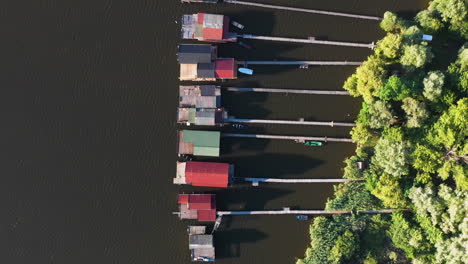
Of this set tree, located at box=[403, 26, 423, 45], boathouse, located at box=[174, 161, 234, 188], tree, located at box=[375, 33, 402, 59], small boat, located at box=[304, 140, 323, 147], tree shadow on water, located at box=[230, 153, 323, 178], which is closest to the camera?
tree, located at box=[375, 33, 402, 59]

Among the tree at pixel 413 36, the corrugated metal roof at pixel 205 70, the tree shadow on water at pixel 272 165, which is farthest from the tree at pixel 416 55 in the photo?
the corrugated metal roof at pixel 205 70

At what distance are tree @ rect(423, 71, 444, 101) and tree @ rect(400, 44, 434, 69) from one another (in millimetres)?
1481

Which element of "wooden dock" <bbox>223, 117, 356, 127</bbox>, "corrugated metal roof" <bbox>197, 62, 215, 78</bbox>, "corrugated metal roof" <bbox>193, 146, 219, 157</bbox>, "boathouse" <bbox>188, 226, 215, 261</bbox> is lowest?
"boathouse" <bbox>188, 226, 215, 261</bbox>

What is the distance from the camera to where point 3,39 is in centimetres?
3959

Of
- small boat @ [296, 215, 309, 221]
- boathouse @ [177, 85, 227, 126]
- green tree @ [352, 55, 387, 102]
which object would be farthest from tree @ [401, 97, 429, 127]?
boathouse @ [177, 85, 227, 126]

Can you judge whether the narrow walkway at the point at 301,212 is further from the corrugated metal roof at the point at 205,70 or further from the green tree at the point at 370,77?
the corrugated metal roof at the point at 205,70

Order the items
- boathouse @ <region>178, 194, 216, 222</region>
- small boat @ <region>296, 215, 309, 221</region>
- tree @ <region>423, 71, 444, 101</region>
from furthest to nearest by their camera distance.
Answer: small boat @ <region>296, 215, 309, 221</region>, boathouse @ <region>178, 194, 216, 222</region>, tree @ <region>423, 71, 444, 101</region>

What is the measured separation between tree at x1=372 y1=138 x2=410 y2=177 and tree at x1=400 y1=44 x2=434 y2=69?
286 inches

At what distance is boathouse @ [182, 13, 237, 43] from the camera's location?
3750cm

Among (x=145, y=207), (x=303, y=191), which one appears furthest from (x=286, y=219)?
(x=145, y=207)

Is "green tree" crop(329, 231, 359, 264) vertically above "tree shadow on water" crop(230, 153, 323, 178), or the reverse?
"tree shadow on water" crop(230, 153, 323, 178)

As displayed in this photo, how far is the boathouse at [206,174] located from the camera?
3762 centimetres

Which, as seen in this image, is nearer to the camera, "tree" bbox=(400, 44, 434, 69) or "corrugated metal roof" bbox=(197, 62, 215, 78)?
"tree" bbox=(400, 44, 434, 69)

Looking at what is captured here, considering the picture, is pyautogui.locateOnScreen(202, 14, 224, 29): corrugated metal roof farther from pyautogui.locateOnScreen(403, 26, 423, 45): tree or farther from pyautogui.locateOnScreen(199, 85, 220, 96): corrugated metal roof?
pyautogui.locateOnScreen(403, 26, 423, 45): tree
